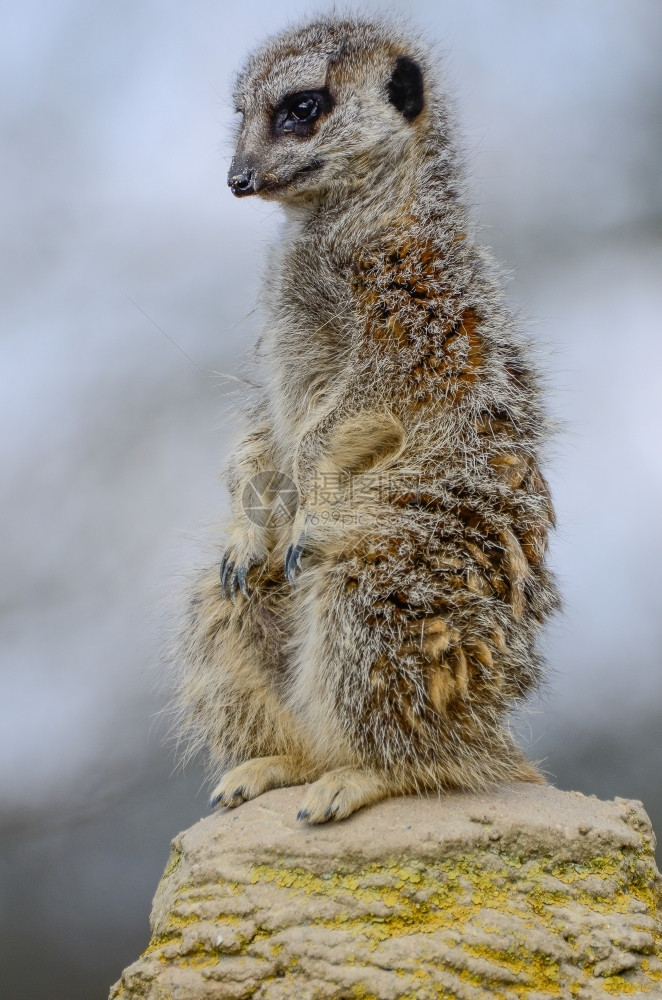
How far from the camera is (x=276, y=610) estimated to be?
6.95 ft

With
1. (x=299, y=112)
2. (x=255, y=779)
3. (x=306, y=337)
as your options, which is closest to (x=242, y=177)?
(x=299, y=112)

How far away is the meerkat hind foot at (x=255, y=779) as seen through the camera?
74.0 inches

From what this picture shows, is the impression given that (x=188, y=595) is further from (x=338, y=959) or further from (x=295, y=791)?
(x=338, y=959)

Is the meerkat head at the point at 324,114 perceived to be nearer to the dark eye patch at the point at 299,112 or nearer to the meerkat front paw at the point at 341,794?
the dark eye patch at the point at 299,112

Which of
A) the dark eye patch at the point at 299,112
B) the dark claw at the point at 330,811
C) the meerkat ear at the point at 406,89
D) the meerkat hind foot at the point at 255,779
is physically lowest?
the dark claw at the point at 330,811

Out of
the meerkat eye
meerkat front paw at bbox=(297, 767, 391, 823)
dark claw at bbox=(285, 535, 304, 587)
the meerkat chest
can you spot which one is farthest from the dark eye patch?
meerkat front paw at bbox=(297, 767, 391, 823)

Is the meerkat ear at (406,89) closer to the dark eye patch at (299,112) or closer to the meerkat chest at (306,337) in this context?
the dark eye patch at (299,112)

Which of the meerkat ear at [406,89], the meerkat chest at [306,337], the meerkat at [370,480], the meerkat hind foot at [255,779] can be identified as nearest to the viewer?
the meerkat at [370,480]

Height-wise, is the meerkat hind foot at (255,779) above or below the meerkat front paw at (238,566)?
below

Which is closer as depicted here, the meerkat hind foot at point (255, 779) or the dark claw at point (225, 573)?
the meerkat hind foot at point (255, 779)

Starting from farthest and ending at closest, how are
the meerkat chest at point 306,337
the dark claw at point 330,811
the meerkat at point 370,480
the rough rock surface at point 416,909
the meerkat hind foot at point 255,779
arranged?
the meerkat chest at point 306,337 < the meerkat hind foot at point 255,779 < the meerkat at point 370,480 < the dark claw at point 330,811 < the rough rock surface at point 416,909

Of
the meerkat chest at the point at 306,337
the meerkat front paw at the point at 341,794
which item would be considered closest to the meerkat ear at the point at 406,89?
the meerkat chest at the point at 306,337

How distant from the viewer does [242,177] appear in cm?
196

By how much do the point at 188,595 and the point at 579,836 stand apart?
1.09 m
